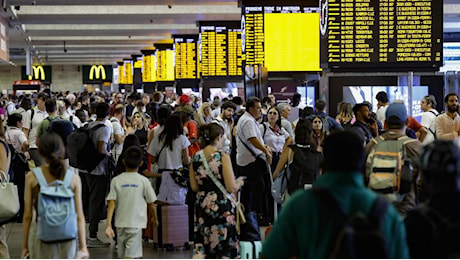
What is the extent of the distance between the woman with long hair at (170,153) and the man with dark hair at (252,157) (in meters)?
0.89

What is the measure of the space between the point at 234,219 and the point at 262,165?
2.53m

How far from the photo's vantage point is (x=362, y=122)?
31.0 feet

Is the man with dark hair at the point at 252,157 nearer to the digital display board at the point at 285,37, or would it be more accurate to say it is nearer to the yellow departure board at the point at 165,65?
the digital display board at the point at 285,37

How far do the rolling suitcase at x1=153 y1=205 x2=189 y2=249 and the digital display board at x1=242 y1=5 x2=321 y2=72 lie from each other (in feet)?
27.9

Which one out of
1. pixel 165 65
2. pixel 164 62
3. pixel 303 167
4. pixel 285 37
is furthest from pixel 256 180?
pixel 164 62

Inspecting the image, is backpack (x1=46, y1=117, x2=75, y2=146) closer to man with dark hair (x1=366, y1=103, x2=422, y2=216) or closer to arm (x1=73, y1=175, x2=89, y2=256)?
arm (x1=73, y1=175, x2=89, y2=256)

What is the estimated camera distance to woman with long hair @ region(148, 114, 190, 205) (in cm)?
937

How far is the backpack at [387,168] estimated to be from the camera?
5895mm

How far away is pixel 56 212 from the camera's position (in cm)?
562

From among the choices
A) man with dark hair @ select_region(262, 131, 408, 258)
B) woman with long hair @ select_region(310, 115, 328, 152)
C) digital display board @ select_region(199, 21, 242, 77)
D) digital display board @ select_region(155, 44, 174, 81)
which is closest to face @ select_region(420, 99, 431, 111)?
woman with long hair @ select_region(310, 115, 328, 152)

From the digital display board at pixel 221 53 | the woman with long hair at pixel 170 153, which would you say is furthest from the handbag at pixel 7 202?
the digital display board at pixel 221 53

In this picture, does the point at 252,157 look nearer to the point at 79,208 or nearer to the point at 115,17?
the point at 79,208

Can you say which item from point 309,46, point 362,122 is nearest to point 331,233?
point 362,122

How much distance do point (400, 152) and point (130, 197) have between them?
249cm
